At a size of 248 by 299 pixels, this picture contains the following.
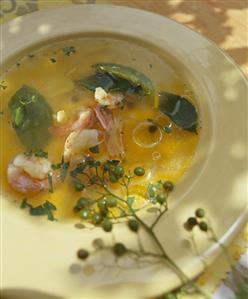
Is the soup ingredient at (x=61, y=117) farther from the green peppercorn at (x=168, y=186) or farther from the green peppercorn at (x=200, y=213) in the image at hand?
the green peppercorn at (x=200, y=213)

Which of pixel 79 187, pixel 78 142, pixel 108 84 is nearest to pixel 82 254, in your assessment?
pixel 79 187

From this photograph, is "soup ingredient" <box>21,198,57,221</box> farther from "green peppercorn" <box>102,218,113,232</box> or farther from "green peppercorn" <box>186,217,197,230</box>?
"green peppercorn" <box>186,217,197,230</box>

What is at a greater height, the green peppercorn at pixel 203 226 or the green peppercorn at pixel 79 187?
the green peppercorn at pixel 79 187

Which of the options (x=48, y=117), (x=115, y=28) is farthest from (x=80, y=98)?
(x=115, y=28)

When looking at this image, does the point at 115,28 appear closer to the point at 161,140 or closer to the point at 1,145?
the point at 161,140

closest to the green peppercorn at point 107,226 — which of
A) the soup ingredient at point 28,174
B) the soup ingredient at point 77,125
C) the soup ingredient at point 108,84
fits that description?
the soup ingredient at point 28,174

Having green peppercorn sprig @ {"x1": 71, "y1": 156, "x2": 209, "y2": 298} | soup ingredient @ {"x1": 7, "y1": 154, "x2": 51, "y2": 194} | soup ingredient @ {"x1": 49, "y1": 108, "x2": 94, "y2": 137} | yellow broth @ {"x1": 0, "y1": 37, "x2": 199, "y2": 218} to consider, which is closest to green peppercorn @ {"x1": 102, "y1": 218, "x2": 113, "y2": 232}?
green peppercorn sprig @ {"x1": 71, "y1": 156, "x2": 209, "y2": 298}
